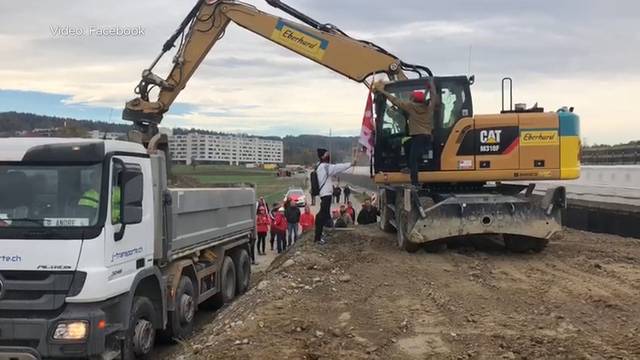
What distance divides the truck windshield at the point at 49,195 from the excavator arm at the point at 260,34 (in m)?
6.29

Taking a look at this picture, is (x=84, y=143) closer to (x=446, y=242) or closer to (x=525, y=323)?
(x=525, y=323)

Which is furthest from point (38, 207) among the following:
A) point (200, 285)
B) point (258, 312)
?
point (200, 285)

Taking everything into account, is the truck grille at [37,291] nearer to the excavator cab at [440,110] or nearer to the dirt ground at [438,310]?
the dirt ground at [438,310]

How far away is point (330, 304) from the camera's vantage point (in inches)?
306

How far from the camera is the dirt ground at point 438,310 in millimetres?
6230

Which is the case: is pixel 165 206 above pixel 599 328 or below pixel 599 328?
above

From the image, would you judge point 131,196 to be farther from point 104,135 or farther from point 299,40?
point 299,40

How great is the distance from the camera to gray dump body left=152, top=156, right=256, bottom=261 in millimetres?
7809

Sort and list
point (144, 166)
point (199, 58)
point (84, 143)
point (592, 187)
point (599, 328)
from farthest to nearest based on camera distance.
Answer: point (592, 187)
point (199, 58)
point (144, 166)
point (599, 328)
point (84, 143)

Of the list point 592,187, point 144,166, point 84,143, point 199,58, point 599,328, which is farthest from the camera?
point 592,187

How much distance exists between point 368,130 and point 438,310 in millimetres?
5285

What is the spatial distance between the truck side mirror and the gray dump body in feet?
3.00

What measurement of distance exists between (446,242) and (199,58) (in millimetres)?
6131

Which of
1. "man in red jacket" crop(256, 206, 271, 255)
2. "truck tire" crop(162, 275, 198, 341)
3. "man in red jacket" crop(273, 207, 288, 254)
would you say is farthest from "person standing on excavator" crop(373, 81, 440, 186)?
"man in red jacket" crop(273, 207, 288, 254)
